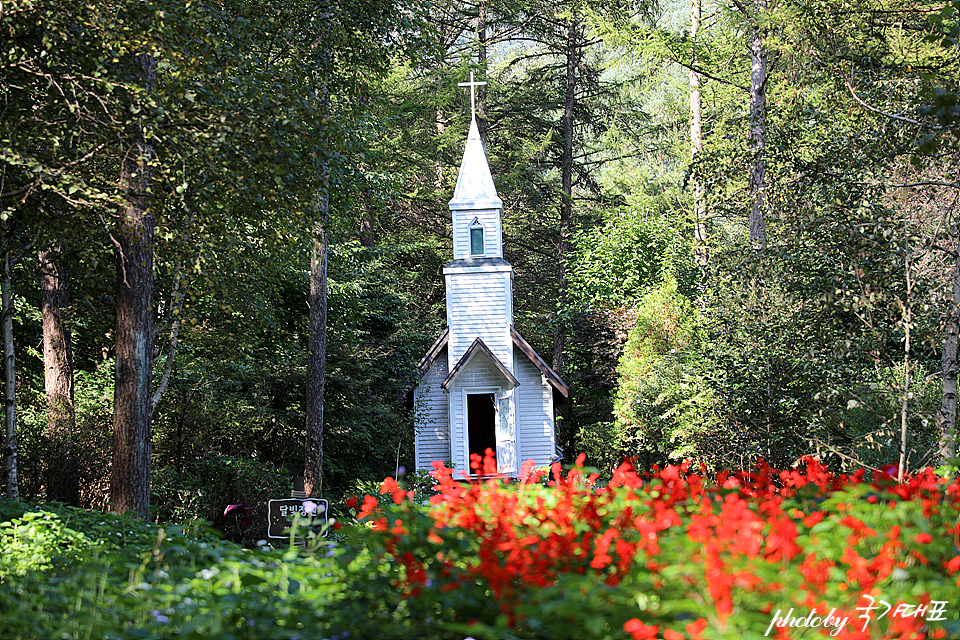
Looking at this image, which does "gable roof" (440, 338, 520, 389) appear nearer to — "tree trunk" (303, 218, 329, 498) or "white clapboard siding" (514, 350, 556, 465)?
"white clapboard siding" (514, 350, 556, 465)

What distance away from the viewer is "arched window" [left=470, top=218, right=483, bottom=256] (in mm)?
21062

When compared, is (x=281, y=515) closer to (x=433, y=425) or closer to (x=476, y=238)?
(x=433, y=425)

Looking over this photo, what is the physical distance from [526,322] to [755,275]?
1987 centimetres

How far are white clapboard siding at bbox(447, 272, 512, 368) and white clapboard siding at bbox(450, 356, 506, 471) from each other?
0.42m

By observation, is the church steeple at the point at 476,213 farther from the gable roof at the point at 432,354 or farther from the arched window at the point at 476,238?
the gable roof at the point at 432,354

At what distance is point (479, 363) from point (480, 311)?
1.28 metres

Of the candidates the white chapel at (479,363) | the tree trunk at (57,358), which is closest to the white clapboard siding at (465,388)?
the white chapel at (479,363)

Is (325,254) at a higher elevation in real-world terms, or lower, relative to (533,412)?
higher

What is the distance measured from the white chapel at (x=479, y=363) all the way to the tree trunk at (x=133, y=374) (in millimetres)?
10845

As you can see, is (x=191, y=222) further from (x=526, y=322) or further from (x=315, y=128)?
(x=526, y=322)

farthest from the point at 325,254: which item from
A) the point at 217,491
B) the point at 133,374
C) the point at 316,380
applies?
the point at 133,374

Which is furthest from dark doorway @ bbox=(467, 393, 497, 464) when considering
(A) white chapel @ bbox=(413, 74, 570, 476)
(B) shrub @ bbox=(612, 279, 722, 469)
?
(B) shrub @ bbox=(612, 279, 722, 469)

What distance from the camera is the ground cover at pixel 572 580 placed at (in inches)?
124

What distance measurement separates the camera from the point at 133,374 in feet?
30.3
